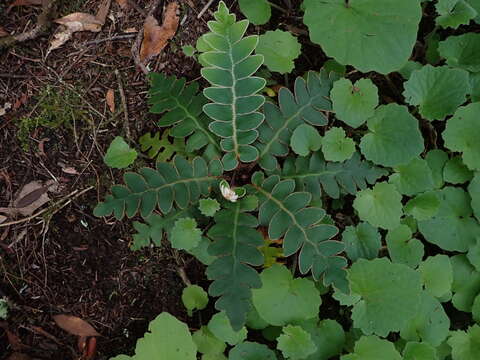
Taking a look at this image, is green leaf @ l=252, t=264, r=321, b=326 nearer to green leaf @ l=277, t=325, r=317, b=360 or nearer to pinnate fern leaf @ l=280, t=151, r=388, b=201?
green leaf @ l=277, t=325, r=317, b=360

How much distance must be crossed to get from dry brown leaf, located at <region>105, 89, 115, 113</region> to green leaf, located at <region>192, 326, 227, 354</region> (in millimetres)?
1192

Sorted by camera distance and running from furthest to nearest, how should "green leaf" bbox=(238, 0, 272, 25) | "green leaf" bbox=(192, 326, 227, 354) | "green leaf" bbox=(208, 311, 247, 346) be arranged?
"green leaf" bbox=(238, 0, 272, 25)
"green leaf" bbox=(192, 326, 227, 354)
"green leaf" bbox=(208, 311, 247, 346)

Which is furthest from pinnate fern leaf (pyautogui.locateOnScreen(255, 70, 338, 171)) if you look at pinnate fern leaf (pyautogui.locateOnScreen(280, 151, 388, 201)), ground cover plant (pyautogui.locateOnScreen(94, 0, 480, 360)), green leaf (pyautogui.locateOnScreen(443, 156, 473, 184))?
green leaf (pyautogui.locateOnScreen(443, 156, 473, 184))

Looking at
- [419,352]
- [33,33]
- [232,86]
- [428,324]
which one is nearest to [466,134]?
[428,324]

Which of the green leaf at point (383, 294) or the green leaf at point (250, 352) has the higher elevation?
the green leaf at point (383, 294)

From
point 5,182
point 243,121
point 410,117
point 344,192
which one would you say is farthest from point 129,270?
point 410,117

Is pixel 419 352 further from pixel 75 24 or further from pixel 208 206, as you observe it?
pixel 75 24

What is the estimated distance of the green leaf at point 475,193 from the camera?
94.3 inches

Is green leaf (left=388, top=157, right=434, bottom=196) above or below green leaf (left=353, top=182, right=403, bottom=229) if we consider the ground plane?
above

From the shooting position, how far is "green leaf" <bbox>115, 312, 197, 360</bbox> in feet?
7.42

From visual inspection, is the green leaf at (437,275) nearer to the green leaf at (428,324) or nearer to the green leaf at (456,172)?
the green leaf at (428,324)

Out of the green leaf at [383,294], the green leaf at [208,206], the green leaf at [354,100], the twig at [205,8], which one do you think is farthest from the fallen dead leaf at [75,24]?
the green leaf at [383,294]

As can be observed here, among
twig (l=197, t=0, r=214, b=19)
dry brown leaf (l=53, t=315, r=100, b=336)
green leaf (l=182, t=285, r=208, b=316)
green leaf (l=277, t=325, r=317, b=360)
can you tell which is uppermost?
twig (l=197, t=0, r=214, b=19)

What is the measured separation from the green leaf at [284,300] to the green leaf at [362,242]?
0.82 feet
